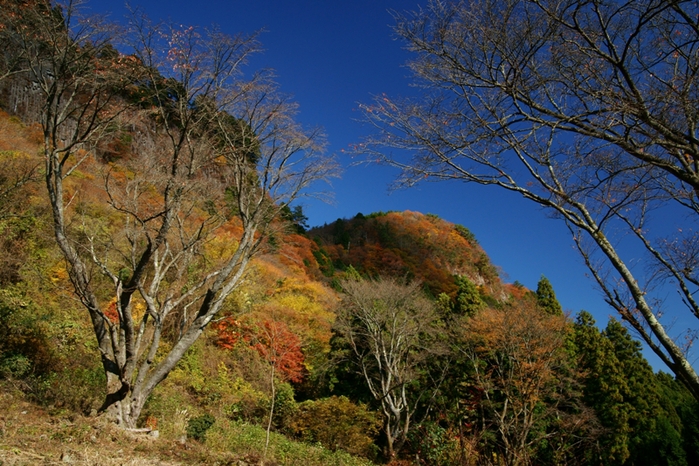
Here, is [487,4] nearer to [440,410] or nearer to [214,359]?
[214,359]

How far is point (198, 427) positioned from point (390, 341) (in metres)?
8.92

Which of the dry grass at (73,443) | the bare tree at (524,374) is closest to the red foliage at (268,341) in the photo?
the bare tree at (524,374)

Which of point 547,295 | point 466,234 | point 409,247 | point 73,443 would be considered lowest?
point 73,443

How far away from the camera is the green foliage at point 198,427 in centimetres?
800

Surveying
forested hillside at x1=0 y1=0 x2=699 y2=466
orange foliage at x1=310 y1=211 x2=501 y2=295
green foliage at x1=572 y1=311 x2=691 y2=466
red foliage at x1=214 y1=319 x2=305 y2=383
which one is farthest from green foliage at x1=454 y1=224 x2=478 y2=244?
red foliage at x1=214 y1=319 x2=305 y2=383

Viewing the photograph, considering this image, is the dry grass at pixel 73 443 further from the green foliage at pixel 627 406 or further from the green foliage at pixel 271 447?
the green foliage at pixel 627 406

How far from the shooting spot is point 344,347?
54.7 feet

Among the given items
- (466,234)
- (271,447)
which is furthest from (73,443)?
(466,234)

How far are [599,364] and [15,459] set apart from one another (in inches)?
844

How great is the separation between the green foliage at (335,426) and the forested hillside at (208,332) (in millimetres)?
69

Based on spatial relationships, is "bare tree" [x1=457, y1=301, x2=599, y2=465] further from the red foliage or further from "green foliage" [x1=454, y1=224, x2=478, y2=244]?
"green foliage" [x1=454, y1=224, x2=478, y2=244]

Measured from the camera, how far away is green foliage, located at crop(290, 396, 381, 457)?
11453mm

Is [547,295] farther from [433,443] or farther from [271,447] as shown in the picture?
[271,447]

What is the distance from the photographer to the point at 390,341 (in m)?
15.7
